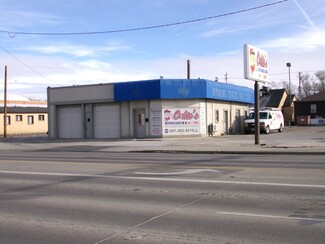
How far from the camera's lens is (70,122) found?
120 ft

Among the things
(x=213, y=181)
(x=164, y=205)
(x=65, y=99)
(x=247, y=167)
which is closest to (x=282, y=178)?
(x=213, y=181)

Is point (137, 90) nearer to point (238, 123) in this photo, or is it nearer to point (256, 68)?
point (256, 68)

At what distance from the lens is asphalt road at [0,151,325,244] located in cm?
625

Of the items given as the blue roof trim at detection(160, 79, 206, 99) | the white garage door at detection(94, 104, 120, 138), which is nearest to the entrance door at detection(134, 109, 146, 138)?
the white garage door at detection(94, 104, 120, 138)

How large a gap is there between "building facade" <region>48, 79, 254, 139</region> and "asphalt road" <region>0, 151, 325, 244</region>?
63.4 feet

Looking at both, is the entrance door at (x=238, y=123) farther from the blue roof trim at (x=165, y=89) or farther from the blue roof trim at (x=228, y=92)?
the blue roof trim at (x=165, y=89)

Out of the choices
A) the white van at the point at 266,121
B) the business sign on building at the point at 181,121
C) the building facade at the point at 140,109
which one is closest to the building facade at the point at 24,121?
the building facade at the point at 140,109

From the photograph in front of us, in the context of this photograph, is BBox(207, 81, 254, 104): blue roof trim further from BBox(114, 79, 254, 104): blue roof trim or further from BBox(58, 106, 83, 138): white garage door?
BBox(58, 106, 83, 138): white garage door

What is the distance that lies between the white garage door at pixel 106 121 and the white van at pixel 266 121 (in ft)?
37.7

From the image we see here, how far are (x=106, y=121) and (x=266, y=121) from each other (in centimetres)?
1385

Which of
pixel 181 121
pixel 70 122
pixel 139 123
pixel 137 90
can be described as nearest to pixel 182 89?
pixel 181 121

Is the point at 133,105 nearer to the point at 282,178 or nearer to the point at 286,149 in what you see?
the point at 286,149

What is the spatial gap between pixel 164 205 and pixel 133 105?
84.2ft

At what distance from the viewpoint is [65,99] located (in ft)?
119
